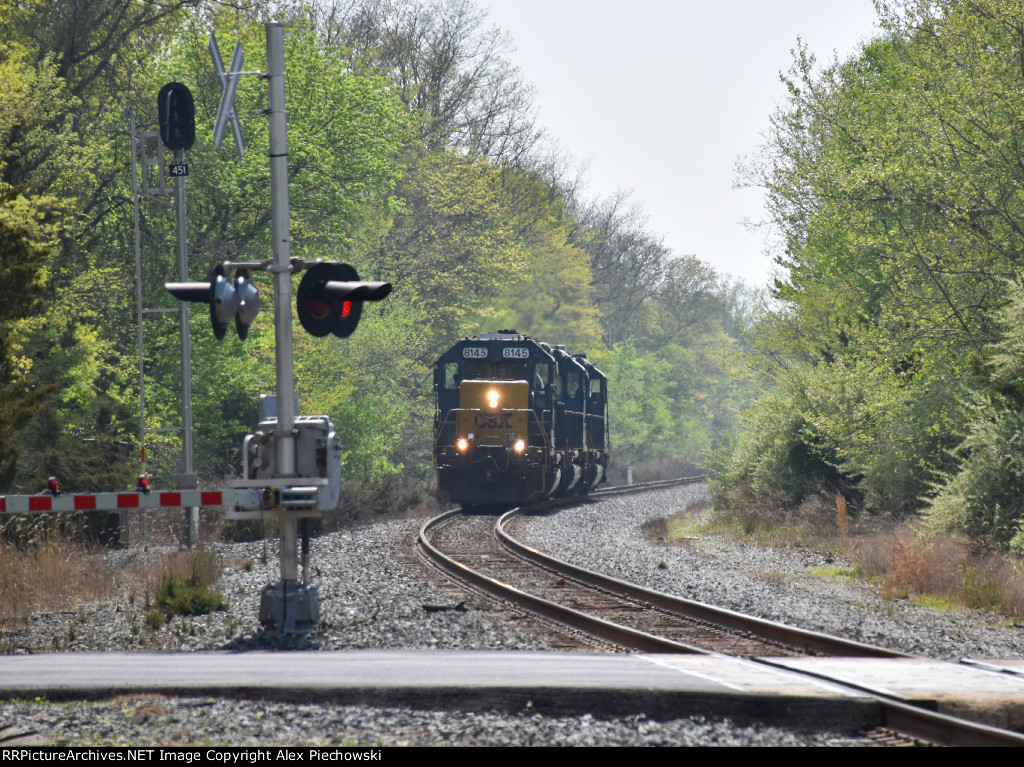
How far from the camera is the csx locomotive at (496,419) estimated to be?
25.3m

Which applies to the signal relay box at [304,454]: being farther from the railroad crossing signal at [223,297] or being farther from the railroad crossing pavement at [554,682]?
the railroad crossing pavement at [554,682]

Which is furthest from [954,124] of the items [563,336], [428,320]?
[563,336]

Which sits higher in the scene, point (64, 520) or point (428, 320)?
point (428, 320)

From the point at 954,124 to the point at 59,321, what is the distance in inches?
681

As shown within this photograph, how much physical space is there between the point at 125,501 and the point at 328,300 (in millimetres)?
2446

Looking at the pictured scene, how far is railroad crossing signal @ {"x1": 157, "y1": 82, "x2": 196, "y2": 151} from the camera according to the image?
1792cm

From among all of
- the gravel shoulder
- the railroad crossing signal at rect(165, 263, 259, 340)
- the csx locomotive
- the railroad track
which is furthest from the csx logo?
the railroad crossing signal at rect(165, 263, 259, 340)

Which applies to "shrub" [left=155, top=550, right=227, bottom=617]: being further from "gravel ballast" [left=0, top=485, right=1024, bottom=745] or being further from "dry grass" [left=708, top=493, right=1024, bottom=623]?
"dry grass" [left=708, top=493, right=1024, bottom=623]

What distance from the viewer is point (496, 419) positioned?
2531 centimetres

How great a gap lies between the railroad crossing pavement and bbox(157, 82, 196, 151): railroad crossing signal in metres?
11.8

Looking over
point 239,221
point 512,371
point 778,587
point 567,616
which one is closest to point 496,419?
point 512,371

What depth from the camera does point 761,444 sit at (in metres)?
26.0

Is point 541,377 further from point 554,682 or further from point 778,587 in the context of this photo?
point 554,682

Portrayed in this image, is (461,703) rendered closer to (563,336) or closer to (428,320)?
(428,320)
